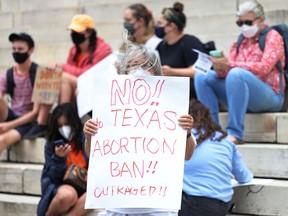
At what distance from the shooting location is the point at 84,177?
602 centimetres

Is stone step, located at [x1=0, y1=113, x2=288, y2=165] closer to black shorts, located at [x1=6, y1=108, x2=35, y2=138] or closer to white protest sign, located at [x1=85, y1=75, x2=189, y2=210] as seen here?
black shorts, located at [x1=6, y1=108, x2=35, y2=138]

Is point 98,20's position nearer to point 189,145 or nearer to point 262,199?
point 262,199

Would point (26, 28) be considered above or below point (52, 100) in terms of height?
above

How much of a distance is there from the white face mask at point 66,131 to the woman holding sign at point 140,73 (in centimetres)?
224

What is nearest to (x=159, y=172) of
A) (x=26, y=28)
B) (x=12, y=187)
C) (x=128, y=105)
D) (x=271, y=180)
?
(x=128, y=105)

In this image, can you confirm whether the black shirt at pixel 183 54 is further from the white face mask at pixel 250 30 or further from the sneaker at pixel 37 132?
the sneaker at pixel 37 132

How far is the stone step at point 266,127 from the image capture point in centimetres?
631

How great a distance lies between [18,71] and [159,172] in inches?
161

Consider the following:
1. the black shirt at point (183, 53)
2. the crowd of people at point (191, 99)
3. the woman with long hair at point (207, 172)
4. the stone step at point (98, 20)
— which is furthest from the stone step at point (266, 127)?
the stone step at point (98, 20)

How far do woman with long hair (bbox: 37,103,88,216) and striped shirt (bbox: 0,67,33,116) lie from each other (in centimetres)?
128

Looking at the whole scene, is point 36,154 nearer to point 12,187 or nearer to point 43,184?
point 12,187

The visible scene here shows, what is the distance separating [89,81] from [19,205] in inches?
50.2

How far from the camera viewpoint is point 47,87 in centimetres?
733

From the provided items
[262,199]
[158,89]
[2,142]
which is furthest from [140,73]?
[2,142]
